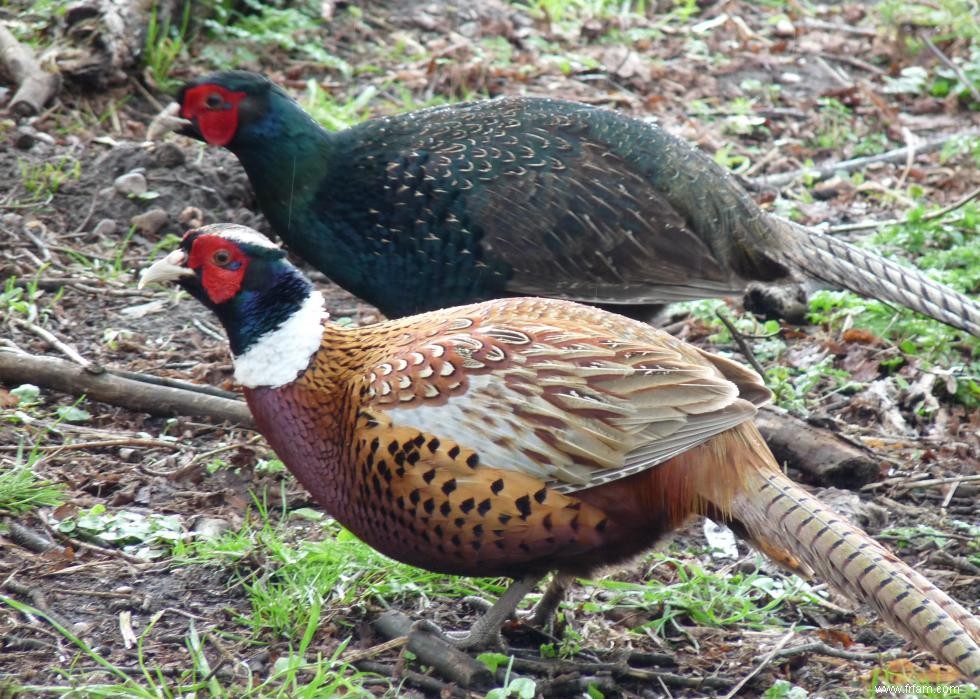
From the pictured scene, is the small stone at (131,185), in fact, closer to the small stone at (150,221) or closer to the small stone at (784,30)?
the small stone at (150,221)

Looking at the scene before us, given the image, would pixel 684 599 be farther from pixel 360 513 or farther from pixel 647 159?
pixel 647 159

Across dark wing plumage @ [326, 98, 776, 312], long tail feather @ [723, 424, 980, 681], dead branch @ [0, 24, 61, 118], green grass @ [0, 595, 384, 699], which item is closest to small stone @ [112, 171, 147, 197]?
dead branch @ [0, 24, 61, 118]

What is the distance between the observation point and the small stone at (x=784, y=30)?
859 cm

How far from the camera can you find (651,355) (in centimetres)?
352

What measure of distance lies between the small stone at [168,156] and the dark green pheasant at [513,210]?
107 centimetres

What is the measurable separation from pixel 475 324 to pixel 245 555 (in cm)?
104

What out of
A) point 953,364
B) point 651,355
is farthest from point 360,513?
point 953,364

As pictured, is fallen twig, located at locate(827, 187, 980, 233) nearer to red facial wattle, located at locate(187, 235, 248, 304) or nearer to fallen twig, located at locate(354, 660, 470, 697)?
red facial wattle, located at locate(187, 235, 248, 304)

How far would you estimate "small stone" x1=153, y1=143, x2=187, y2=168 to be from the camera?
6.23 meters

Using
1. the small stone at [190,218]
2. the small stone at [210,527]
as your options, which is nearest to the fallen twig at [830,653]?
the small stone at [210,527]

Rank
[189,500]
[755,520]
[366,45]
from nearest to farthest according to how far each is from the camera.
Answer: [755,520]
[189,500]
[366,45]

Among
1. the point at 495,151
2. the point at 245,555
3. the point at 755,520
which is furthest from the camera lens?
the point at 495,151

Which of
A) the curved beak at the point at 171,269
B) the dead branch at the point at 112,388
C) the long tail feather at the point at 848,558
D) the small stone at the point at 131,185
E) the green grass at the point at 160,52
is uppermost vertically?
the curved beak at the point at 171,269

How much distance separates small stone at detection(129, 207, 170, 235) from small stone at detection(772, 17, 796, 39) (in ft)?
15.3
